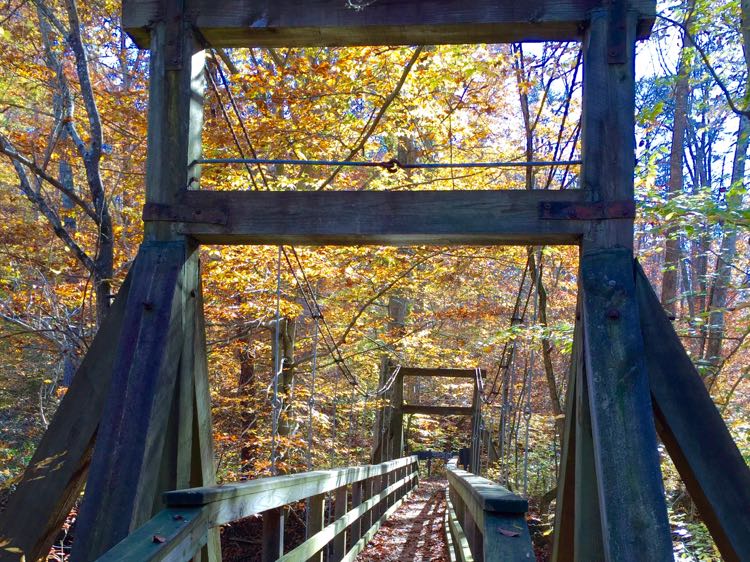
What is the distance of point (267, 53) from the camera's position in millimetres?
7020

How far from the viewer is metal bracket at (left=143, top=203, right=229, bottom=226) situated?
2.48 m

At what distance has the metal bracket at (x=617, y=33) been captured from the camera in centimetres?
238

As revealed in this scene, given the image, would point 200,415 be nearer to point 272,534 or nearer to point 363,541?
point 272,534

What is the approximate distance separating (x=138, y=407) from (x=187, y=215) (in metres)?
0.68

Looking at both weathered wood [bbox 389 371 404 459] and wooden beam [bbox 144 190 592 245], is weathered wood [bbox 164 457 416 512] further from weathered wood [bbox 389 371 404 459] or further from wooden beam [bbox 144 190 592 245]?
weathered wood [bbox 389 371 404 459]

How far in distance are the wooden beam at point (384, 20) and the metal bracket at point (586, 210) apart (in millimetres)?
622

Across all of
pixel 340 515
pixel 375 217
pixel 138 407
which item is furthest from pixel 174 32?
pixel 340 515

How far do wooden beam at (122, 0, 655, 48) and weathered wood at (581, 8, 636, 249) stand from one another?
0.10 metres

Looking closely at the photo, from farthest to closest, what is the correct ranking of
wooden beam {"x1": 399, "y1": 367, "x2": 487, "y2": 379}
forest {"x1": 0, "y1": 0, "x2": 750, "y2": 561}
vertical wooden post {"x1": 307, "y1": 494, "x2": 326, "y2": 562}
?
wooden beam {"x1": 399, "y1": 367, "x2": 487, "y2": 379}
forest {"x1": 0, "y1": 0, "x2": 750, "y2": 561}
vertical wooden post {"x1": 307, "y1": 494, "x2": 326, "y2": 562}

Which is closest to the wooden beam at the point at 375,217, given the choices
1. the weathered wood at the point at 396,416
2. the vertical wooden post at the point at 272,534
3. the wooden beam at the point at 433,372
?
the vertical wooden post at the point at 272,534

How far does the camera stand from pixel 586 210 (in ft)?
7.77

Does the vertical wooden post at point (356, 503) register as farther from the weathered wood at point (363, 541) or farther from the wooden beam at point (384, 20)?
the wooden beam at point (384, 20)

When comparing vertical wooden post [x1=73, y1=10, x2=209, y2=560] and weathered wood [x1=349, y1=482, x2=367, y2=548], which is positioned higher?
vertical wooden post [x1=73, y1=10, x2=209, y2=560]

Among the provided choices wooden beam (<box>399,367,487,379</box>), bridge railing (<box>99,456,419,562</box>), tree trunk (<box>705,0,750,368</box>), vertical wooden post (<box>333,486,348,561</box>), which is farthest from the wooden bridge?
wooden beam (<box>399,367,487,379</box>)
